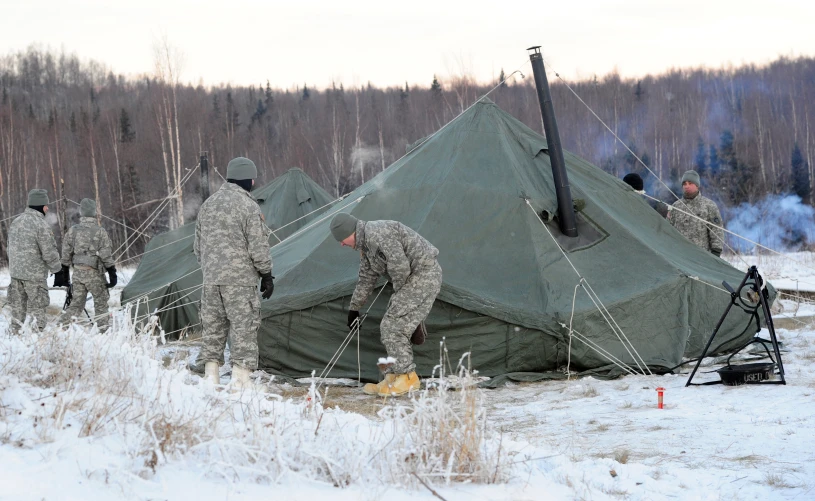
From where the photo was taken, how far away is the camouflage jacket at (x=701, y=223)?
30.5 ft

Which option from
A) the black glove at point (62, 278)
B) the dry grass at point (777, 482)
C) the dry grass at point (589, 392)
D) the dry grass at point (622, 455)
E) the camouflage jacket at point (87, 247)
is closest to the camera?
the dry grass at point (777, 482)

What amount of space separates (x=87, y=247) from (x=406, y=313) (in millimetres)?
4793

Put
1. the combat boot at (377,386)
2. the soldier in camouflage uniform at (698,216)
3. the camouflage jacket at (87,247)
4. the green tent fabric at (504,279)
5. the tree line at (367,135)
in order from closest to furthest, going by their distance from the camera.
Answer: the combat boot at (377,386) → the green tent fabric at (504,279) → the soldier in camouflage uniform at (698,216) → the camouflage jacket at (87,247) → the tree line at (367,135)

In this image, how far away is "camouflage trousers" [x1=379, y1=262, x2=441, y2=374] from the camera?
6641 mm

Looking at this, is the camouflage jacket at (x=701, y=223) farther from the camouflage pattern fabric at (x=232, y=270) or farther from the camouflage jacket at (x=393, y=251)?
the camouflage pattern fabric at (x=232, y=270)

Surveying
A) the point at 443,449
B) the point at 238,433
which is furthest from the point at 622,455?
the point at 238,433

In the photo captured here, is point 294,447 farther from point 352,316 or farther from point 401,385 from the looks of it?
point 352,316

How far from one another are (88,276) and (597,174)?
594cm

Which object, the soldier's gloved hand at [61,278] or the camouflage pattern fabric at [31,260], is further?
the soldier's gloved hand at [61,278]

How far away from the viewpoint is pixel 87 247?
31.6 ft

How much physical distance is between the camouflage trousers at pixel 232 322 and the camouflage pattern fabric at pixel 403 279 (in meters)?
0.98

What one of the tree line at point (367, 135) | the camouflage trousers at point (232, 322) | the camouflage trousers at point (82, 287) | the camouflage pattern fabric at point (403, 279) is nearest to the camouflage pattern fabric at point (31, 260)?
the camouflage trousers at point (82, 287)

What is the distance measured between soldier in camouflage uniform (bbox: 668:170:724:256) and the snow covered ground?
458cm

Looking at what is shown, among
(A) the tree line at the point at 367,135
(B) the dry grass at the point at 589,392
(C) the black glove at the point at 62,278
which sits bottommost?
(B) the dry grass at the point at 589,392
